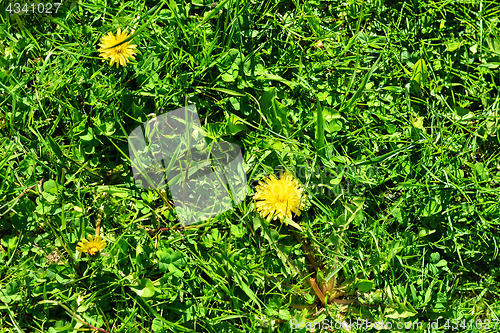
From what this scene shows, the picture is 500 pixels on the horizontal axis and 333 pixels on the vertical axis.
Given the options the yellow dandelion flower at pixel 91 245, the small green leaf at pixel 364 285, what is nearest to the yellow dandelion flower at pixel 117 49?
the yellow dandelion flower at pixel 91 245

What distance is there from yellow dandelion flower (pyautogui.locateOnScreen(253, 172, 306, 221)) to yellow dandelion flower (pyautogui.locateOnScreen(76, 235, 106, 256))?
83 centimetres

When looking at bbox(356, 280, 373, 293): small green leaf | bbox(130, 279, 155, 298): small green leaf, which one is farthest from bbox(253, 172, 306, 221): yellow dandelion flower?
bbox(130, 279, 155, 298): small green leaf

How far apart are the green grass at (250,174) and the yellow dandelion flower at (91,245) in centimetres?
5

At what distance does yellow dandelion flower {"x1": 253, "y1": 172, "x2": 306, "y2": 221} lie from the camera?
1859 millimetres

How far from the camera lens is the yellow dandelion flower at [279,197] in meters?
1.86

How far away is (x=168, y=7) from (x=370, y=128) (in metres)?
1.29

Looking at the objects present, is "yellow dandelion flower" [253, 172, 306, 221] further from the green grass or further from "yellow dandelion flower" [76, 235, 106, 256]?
"yellow dandelion flower" [76, 235, 106, 256]

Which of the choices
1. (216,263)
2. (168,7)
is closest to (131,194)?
(216,263)

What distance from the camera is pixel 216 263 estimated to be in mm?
1931

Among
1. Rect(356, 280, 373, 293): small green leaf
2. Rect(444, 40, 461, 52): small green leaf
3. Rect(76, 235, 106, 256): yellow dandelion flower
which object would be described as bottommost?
Rect(356, 280, 373, 293): small green leaf

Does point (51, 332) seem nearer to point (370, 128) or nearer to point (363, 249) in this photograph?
point (363, 249)

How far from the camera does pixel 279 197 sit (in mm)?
1854

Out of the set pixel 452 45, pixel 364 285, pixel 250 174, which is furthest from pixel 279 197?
pixel 452 45

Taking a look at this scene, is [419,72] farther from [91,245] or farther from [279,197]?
[91,245]
